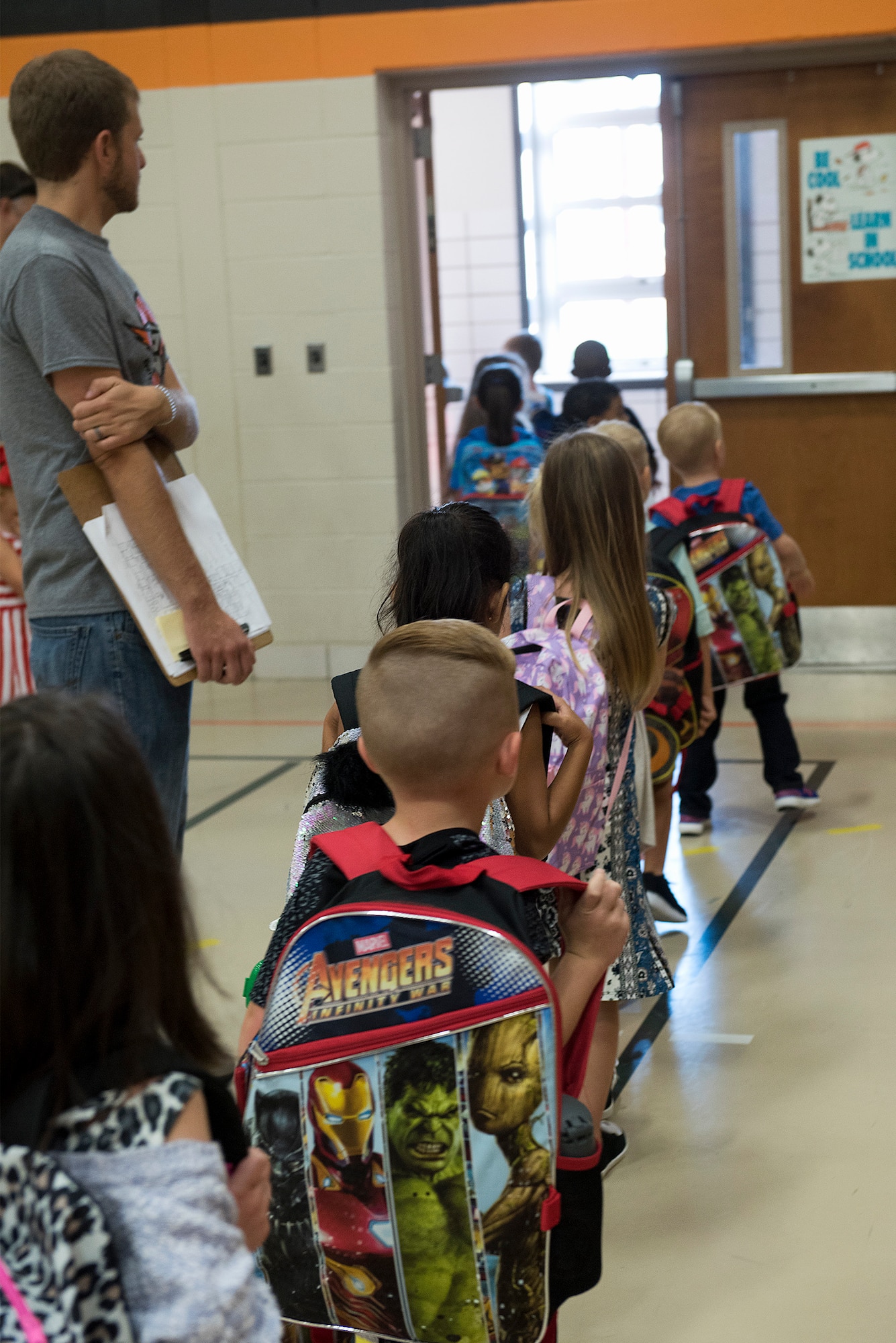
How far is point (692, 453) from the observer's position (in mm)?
3436

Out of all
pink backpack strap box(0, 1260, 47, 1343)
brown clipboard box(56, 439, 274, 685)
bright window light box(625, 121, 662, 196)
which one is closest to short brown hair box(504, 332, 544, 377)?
bright window light box(625, 121, 662, 196)

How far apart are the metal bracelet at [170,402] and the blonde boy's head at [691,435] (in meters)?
1.73

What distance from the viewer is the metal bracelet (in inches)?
74.5

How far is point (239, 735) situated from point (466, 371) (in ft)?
17.1

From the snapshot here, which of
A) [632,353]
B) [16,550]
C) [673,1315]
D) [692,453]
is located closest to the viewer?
[673,1315]

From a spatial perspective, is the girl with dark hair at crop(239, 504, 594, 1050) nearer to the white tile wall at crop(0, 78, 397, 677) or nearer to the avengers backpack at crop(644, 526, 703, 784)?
the avengers backpack at crop(644, 526, 703, 784)

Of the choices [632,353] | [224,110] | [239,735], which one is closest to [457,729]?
[239,735]

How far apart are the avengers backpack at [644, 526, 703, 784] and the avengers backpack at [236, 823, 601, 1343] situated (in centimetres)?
173

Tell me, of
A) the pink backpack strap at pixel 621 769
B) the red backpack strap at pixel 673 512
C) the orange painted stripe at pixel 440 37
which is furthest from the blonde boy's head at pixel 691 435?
the orange painted stripe at pixel 440 37


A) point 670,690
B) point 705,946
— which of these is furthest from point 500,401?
point 705,946

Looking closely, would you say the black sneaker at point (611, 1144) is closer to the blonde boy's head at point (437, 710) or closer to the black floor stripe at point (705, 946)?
the black floor stripe at point (705, 946)

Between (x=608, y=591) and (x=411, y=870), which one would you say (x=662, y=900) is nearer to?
(x=608, y=591)

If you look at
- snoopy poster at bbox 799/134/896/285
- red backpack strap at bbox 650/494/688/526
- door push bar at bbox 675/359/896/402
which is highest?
snoopy poster at bbox 799/134/896/285

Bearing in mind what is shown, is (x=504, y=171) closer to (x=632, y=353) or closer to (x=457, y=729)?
(x=632, y=353)
